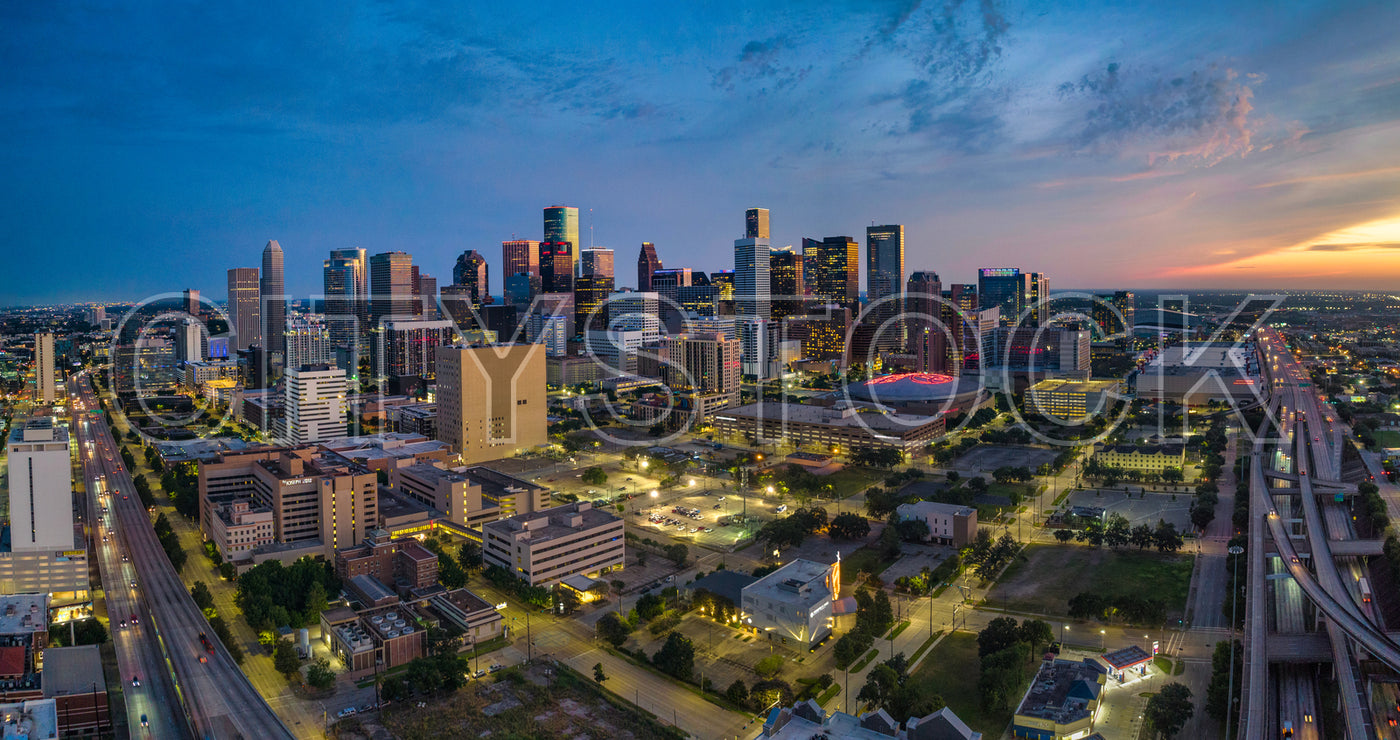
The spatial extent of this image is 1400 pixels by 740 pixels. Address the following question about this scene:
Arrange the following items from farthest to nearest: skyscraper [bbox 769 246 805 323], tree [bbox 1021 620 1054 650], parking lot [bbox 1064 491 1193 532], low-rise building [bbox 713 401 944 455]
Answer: skyscraper [bbox 769 246 805 323]
low-rise building [bbox 713 401 944 455]
parking lot [bbox 1064 491 1193 532]
tree [bbox 1021 620 1054 650]

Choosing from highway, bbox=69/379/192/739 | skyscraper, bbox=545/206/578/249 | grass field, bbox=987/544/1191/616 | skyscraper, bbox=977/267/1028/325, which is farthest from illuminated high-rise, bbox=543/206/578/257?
grass field, bbox=987/544/1191/616

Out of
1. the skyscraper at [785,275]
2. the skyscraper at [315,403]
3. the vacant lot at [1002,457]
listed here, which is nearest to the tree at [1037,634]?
the vacant lot at [1002,457]

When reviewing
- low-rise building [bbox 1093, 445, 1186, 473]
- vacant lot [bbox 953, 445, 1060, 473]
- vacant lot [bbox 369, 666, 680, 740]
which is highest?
low-rise building [bbox 1093, 445, 1186, 473]

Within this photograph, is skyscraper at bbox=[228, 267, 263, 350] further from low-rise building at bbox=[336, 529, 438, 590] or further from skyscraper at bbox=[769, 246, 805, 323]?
low-rise building at bbox=[336, 529, 438, 590]

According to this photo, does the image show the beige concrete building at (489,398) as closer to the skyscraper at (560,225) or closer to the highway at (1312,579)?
the highway at (1312,579)

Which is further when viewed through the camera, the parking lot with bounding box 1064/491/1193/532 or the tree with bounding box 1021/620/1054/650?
the parking lot with bounding box 1064/491/1193/532

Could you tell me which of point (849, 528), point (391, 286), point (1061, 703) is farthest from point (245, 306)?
point (1061, 703)

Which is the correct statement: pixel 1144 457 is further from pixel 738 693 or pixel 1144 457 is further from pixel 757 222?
pixel 757 222
